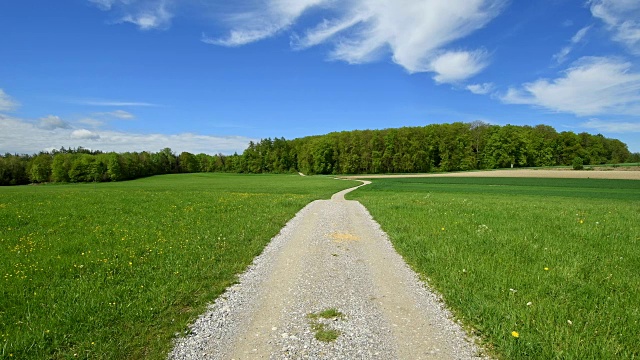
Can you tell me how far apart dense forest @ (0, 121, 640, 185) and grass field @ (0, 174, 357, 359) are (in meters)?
90.8

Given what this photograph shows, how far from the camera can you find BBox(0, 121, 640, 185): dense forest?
320 feet

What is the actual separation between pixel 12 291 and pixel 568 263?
547 inches

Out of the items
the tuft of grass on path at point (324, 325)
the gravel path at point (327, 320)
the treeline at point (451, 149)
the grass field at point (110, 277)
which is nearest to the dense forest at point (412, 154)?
the treeline at point (451, 149)

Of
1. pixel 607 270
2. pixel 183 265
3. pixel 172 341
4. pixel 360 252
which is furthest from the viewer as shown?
pixel 360 252

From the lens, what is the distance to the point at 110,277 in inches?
298

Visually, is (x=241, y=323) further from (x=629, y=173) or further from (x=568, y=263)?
(x=629, y=173)

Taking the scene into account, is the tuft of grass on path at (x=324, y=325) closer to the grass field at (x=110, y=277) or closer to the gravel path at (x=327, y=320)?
the gravel path at (x=327, y=320)

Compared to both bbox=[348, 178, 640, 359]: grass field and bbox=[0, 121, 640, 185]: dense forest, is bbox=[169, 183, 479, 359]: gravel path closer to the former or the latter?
bbox=[348, 178, 640, 359]: grass field

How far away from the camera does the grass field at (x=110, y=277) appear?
502 cm

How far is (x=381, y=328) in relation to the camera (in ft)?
17.9

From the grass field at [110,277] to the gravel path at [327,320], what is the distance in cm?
67

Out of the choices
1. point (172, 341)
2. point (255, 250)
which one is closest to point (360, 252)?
point (255, 250)

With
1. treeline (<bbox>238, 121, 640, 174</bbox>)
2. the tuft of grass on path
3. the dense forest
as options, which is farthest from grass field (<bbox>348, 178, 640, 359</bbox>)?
the dense forest

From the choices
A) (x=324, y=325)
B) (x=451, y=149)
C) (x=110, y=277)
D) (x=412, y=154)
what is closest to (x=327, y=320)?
(x=324, y=325)
